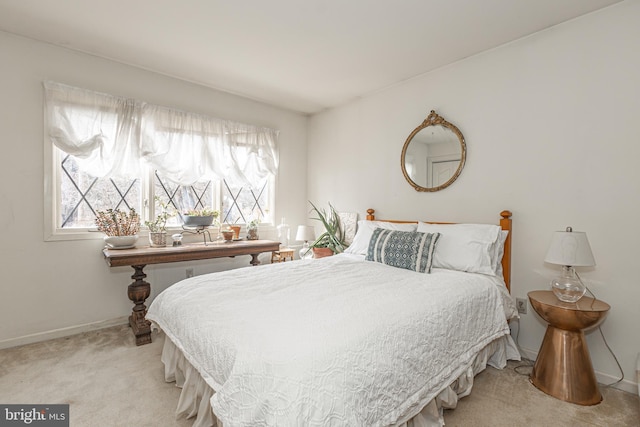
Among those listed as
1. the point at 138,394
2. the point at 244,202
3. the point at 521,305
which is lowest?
the point at 138,394

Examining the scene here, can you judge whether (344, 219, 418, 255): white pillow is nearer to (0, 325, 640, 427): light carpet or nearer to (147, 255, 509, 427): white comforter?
(147, 255, 509, 427): white comforter

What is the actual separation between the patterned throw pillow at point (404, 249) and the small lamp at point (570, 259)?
31.6 inches

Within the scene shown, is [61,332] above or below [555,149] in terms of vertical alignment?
below

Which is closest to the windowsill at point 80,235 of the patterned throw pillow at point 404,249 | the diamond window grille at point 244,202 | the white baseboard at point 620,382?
the diamond window grille at point 244,202

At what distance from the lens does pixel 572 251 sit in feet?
6.47

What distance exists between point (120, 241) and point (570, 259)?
143 inches

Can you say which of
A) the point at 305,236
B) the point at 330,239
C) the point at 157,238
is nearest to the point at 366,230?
the point at 330,239

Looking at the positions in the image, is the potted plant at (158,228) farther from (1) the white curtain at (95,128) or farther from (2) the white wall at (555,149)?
(2) the white wall at (555,149)

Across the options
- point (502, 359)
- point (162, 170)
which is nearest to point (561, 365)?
point (502, 359)

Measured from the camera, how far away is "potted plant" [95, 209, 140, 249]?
2832 mm

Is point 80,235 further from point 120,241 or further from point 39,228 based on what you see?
point 120,241

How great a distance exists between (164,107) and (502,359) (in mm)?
3965

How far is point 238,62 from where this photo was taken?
2.97 metres

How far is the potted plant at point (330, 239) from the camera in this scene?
386cm
